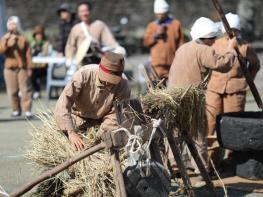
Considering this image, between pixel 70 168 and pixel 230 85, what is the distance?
9.43 ft

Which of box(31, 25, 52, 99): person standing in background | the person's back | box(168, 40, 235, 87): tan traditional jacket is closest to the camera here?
box(168, 40, 235, 87): tan traditional jacket

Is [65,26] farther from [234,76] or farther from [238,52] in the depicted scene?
[238,52]

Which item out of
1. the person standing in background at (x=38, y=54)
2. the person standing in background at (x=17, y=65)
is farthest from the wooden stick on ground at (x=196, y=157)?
the person standing in background at (x=38, y=54)

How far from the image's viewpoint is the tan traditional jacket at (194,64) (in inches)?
322

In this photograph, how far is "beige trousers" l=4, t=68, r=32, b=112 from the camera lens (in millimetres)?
14383

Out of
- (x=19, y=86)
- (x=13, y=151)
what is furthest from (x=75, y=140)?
(x=19, y=86)

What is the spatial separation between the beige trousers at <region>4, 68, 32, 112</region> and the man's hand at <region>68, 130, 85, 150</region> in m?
7.41

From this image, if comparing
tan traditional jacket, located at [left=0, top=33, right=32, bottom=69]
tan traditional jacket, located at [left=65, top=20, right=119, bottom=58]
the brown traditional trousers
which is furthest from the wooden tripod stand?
tan traditional jacket, located at [left=0, top=33, right=32, bottom=69]

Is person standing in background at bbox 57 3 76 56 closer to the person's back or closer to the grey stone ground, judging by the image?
the grey stone ground

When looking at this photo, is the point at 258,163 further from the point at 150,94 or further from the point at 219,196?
the point at 150,94

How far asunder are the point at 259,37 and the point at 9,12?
33.7 ft

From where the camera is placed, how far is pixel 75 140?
22.9 feet

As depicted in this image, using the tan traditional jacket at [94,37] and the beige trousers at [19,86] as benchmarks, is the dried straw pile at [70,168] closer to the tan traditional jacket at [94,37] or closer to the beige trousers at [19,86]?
the tan traditional jacket at [94,37]

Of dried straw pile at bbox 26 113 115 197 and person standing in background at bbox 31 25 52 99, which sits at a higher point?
dried straw pile at bbox 26 113 115 197
